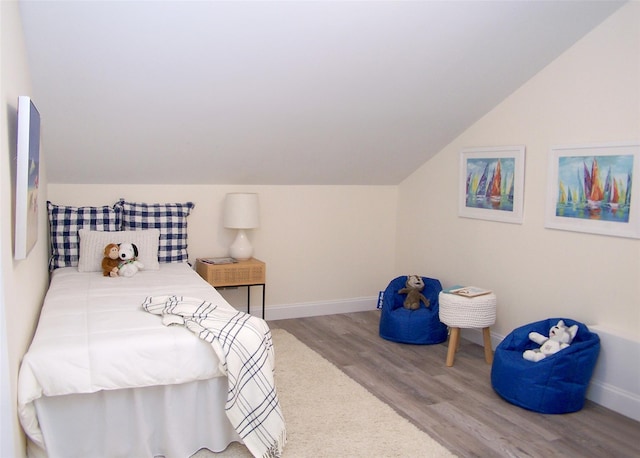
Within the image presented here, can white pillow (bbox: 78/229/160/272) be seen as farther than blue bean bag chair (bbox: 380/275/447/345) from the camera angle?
No

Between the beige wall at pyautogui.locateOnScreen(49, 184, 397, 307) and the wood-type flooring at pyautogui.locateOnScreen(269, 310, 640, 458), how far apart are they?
0.76 meters

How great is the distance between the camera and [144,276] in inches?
153

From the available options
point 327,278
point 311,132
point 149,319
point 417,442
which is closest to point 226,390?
point 149,319

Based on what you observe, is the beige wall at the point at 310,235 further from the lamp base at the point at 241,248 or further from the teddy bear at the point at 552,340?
the teddy bear at the point at 552,340

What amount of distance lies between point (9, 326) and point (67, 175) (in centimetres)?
240

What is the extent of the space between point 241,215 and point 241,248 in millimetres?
303

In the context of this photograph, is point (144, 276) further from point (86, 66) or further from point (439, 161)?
point (439, 161)

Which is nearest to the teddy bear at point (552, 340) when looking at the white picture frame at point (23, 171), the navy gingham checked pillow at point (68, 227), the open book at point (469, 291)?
the open book at point (469, 291)

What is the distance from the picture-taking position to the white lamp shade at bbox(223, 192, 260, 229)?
4.52m

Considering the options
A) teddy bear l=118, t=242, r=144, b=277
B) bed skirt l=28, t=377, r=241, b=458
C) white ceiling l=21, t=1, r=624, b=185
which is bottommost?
bed skirt l=28, t=377, r=241, b=458

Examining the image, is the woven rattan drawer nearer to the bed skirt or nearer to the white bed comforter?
the white bed comforter

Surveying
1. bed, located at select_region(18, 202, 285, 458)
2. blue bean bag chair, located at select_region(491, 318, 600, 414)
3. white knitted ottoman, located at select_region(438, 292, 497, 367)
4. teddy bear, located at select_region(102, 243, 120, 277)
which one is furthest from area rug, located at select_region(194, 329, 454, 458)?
teddy bear, located at select_region(102, 243, 120, 277)

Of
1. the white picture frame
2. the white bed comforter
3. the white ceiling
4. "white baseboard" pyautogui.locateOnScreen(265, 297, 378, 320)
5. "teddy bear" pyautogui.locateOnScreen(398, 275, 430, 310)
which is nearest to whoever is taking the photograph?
the white picture frame

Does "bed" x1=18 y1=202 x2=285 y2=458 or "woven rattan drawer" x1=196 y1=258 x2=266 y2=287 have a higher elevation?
"woven rattan drawer" x1=196 y1=258 x2=266 y2=287
